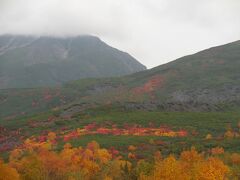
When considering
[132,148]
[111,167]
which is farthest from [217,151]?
[111,167]

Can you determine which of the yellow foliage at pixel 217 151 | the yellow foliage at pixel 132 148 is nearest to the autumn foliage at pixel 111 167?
the yellow foliage at pixel 217 151

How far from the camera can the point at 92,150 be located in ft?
567

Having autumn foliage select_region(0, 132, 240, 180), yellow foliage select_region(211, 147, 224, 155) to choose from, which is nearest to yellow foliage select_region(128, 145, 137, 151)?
autumn foliage select_region(0, 132, 240, 180)

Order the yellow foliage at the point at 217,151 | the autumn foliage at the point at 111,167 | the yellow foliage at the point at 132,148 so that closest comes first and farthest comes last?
the autumn foliage at the point at 111,167 → the yellow foliage at the point at 217,151 → the yellow foliage at the point at 132,148

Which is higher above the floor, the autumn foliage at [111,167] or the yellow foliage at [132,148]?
the autumn foliage at [111,167]

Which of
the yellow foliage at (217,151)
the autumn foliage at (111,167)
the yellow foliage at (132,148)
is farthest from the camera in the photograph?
the yellow foliage at (132,148)

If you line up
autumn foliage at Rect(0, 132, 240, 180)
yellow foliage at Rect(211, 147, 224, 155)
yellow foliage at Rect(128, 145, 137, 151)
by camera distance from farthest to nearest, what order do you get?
yellow foliage at Rect(128, 145, 137, 151) → yellow foliage at Rect(211, 147, 224, 155) → autumn foliage at Rect(0, 132, 240, 180)

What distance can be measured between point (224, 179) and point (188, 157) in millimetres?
42622

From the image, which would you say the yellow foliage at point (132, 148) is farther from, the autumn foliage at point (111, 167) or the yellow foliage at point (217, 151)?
the yellow foliage at point (217, 151)

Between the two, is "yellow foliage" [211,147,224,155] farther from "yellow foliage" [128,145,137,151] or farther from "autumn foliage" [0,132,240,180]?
"yellow foliage" [128,145,137,151]

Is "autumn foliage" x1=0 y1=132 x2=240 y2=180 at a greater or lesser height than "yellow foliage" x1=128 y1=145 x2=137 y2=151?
greater

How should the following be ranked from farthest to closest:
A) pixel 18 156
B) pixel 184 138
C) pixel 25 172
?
pixel 184 138 → pixel 18 156 → pixel 25 172

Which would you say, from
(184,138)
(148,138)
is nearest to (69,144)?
(148,138)

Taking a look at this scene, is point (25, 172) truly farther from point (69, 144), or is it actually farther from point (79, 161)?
point (69, 144)
